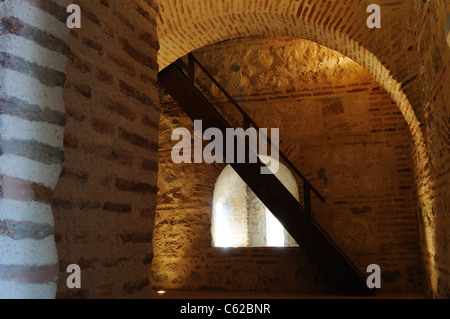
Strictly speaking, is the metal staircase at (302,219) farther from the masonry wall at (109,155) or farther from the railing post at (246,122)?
the masonry wall at (109,155)

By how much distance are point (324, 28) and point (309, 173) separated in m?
2.63

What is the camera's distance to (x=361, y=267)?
20.7 ft

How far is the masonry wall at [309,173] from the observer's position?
6336mm

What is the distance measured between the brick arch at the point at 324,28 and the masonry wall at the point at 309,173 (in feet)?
4.65

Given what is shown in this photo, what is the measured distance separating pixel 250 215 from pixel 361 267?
4.40 m

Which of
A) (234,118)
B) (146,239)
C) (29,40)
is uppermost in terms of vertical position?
(234,118)

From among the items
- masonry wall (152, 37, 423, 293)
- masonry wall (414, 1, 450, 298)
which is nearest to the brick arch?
masonry wall (414, 1, 450, 298)

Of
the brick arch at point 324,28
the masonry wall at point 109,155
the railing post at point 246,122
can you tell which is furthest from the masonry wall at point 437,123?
the railing post at point 246,122

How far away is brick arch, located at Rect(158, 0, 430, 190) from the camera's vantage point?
4.48 metres

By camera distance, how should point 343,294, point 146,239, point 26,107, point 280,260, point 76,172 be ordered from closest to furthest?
point 26,107, point 76,172, point 146,239, point 343,294, point 280,260

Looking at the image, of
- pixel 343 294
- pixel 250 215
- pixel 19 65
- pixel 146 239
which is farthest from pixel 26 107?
pixel 250 215

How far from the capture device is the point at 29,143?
1664 millimetres

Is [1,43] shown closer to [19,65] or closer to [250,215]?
[19,65]

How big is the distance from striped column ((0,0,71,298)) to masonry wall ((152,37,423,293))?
5.34 meters
